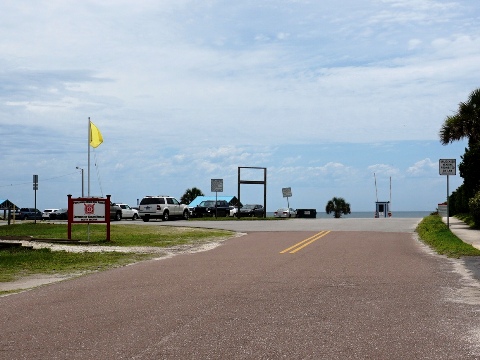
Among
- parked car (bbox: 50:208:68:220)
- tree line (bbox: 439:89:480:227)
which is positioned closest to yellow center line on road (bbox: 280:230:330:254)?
tree line (bbox: 439:89:480:227)

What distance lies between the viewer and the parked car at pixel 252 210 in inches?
2717

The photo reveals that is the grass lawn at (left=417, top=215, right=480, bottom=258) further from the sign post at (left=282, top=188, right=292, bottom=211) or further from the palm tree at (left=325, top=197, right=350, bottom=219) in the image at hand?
the palm tree at (left=325, top=197, right=350, bottom=219)

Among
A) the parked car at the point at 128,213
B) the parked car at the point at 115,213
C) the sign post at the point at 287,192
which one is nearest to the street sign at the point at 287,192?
the sign post at the point at 287,192

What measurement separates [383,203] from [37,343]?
2885 inches

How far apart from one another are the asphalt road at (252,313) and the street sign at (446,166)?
14066 mm

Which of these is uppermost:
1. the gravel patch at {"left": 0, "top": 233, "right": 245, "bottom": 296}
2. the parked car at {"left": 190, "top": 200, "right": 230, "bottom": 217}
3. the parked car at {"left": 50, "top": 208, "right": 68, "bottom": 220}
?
the parked car at {"left": 190, "top": 200, "right": 230, "bottom": 217}

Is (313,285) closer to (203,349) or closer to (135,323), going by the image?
(135,323)

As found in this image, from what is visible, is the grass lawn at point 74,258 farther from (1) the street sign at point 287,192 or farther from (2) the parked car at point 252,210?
(2) the parked car at point 252,210

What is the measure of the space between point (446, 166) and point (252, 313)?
22.2 metres

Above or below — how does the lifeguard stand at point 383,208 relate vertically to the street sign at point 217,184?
below

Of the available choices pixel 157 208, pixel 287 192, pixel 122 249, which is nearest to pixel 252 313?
pixel 122 249

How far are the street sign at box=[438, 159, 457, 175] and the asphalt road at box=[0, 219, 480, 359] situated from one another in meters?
14.1

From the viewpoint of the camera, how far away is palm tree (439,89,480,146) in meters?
39.2

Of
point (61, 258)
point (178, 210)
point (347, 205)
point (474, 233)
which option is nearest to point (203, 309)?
point (61, 258)
